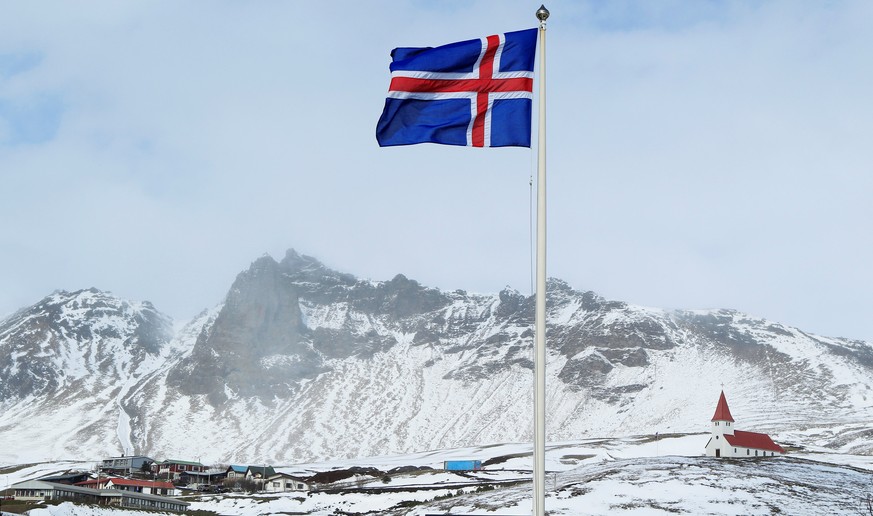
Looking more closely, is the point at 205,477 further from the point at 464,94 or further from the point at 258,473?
the point at 464,94

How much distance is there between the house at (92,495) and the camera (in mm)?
116375

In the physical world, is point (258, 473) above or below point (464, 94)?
below

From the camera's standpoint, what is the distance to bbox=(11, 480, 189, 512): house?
382 feet

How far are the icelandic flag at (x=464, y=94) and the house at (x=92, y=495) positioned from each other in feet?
336

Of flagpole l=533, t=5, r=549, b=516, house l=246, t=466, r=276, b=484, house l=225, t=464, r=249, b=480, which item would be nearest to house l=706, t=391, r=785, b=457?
house l=246, t=466, r=276, b=484

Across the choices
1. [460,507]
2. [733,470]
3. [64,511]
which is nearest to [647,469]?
[733,470]

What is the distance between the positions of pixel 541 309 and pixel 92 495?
117m

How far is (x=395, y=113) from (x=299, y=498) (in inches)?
3902

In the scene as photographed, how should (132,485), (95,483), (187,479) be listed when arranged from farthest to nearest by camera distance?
(187,479) < (95,483) < (132,485)

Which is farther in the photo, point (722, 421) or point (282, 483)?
point (282, 483)

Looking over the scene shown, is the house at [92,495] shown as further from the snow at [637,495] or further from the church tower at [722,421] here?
the church tower at [722,421]

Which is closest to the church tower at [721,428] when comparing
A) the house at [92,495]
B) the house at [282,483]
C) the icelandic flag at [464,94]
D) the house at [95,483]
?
the house at [92,495]

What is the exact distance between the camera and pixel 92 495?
399 feet

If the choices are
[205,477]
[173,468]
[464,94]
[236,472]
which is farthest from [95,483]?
[464,94]
